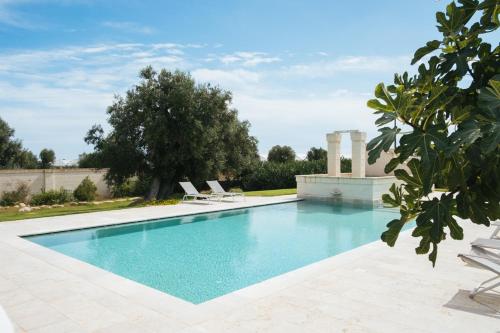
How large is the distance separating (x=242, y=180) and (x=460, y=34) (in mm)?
24945

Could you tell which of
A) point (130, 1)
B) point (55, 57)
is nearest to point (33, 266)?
point (130, 1)

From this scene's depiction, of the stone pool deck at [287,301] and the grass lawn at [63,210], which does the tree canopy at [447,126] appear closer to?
the stone pool deck at [287,301]

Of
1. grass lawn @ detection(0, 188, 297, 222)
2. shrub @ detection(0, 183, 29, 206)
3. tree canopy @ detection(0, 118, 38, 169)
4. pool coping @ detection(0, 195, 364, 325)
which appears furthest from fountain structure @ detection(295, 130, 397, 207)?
tree canopy @ detection(0, 118, 38, 169)

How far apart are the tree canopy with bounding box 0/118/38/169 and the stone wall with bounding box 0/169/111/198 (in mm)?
13436

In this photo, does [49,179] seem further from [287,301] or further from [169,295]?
[287,301]

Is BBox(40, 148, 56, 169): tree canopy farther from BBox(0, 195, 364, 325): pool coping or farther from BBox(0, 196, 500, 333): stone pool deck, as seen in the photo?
BBox(0, 196, 500, 333): stone pool deck

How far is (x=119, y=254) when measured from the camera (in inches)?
349

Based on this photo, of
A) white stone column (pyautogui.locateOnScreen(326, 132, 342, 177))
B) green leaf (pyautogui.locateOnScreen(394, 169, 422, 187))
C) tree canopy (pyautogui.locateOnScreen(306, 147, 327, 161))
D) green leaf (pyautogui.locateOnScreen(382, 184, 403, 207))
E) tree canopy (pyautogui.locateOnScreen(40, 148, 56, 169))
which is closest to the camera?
green leaf (pyautogui.locateOnScreen(394, 169, 422, 187))

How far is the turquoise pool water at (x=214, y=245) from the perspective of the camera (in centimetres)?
707

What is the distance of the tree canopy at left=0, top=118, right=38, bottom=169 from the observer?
32969mm

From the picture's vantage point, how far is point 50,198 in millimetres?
21281

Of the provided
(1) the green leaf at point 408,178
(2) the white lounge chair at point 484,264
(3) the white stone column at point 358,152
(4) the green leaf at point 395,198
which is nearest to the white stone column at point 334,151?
(3) the white stone column at point 358,152

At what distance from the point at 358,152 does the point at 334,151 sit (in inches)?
60.5

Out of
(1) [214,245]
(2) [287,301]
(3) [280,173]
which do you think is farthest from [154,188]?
(2) [287,301]
